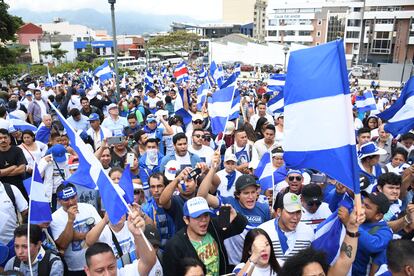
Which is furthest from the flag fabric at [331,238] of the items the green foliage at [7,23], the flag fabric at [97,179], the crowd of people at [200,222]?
the green foliage at [7,23]

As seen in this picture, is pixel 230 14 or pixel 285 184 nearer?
pixel 285 184

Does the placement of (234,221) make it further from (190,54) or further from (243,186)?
(190,54)

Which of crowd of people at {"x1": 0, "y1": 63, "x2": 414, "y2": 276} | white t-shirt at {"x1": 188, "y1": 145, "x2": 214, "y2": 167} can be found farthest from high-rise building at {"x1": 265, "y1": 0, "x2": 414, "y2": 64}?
crowd of people at {"x1": 0, "y1": 63, "x2": 414, "y2": 276}

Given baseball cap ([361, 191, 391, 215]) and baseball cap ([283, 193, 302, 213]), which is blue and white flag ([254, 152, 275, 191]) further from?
baseball cap ([361, 191, 391, 215])

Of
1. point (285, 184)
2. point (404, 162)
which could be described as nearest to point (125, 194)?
point (285, 184)

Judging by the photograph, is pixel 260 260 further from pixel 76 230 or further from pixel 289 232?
pixel 76 230

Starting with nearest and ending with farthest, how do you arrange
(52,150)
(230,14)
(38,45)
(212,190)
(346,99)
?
(346,99)
(212,190)
(52,150)
(38,45)
(230,14)

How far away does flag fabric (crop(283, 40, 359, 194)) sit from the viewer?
279 centimetres

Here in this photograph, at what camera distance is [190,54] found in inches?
2790

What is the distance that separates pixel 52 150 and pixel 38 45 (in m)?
69.3

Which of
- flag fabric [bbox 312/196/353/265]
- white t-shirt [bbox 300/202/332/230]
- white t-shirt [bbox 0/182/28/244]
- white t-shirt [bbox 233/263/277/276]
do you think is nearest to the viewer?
white t-shirt [bbox 233/263/277/276]

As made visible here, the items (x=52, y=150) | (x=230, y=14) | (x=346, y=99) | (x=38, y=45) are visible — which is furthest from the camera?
(x=230, y=14)

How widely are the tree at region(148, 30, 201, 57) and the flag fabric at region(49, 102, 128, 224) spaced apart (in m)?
65.0

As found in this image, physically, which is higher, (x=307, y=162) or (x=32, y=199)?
(x=307, y=162)
